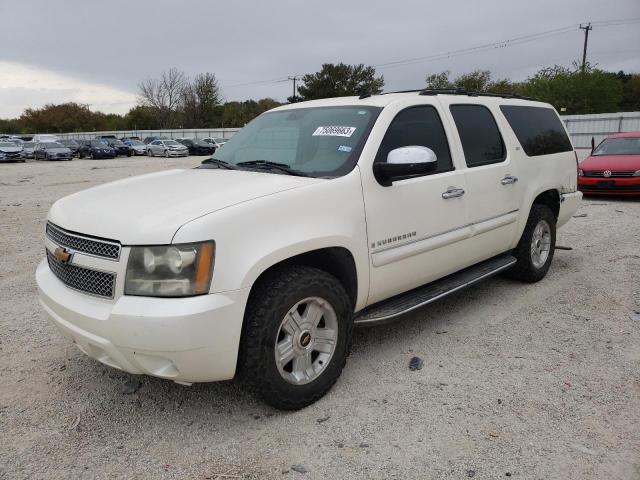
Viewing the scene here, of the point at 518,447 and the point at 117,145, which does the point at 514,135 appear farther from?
the point at 117,145

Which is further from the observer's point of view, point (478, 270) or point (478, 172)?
point (478, 270)

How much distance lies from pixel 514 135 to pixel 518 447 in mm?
3066

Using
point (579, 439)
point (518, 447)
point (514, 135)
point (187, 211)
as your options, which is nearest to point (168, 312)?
point (187, 211)

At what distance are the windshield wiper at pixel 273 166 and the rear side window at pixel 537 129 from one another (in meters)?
2.50

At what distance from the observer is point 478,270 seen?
14.3ft

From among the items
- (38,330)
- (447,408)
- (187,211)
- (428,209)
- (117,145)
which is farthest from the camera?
(117,145)

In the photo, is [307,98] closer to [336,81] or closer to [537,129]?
[336,81]

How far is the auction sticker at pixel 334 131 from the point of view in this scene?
341 centimetres

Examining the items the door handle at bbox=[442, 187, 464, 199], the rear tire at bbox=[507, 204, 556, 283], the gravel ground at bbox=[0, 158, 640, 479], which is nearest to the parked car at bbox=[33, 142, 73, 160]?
the gravel ground at bbox=[0, 158, 640, 479]

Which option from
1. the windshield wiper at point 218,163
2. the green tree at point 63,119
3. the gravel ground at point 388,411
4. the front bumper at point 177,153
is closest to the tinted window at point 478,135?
the gravel ground at point 388,411

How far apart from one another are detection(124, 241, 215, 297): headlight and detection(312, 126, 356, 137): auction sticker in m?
1.39

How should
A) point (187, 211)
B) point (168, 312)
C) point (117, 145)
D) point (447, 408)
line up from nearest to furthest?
1. point (168, 312)
2. point (187, 211)
3. point (447, 408)
4. point (117, 145)

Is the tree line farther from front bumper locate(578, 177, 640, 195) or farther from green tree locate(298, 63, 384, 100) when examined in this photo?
front bumper locate(578, 177, 640, 195)

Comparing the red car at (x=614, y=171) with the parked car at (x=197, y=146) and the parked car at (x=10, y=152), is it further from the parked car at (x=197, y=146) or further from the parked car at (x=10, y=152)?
the parked car at (x=10, y=152)
